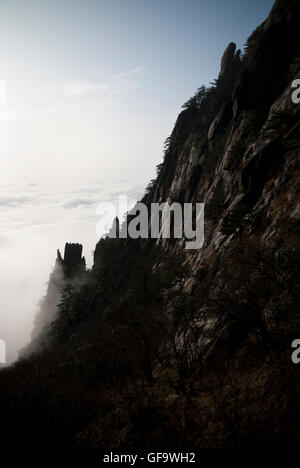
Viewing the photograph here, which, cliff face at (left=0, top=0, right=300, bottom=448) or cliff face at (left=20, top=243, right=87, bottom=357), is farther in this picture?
cliff face at (left=20, top=243, right=87, bottom=357)

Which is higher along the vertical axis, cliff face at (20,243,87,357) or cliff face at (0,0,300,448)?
cliff face at (20,243,87,357)

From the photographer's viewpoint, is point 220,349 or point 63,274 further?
point 63,274

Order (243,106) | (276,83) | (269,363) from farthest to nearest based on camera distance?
(243,106) → (276,83) → (269,363)

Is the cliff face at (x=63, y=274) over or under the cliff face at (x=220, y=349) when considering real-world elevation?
over

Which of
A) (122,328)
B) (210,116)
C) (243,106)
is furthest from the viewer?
(210,116)

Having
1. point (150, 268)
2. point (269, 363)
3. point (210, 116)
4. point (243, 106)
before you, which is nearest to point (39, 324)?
point (150, 268)

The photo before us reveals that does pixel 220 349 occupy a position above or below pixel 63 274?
below

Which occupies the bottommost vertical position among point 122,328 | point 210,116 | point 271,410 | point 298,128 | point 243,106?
point 271,410

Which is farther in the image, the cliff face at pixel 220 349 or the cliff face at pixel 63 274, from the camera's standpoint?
the cliff face at pixel 63 274

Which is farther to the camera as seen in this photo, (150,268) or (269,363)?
(150,268)

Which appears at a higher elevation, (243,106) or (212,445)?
(243,106)

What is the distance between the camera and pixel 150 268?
40.8 metres
